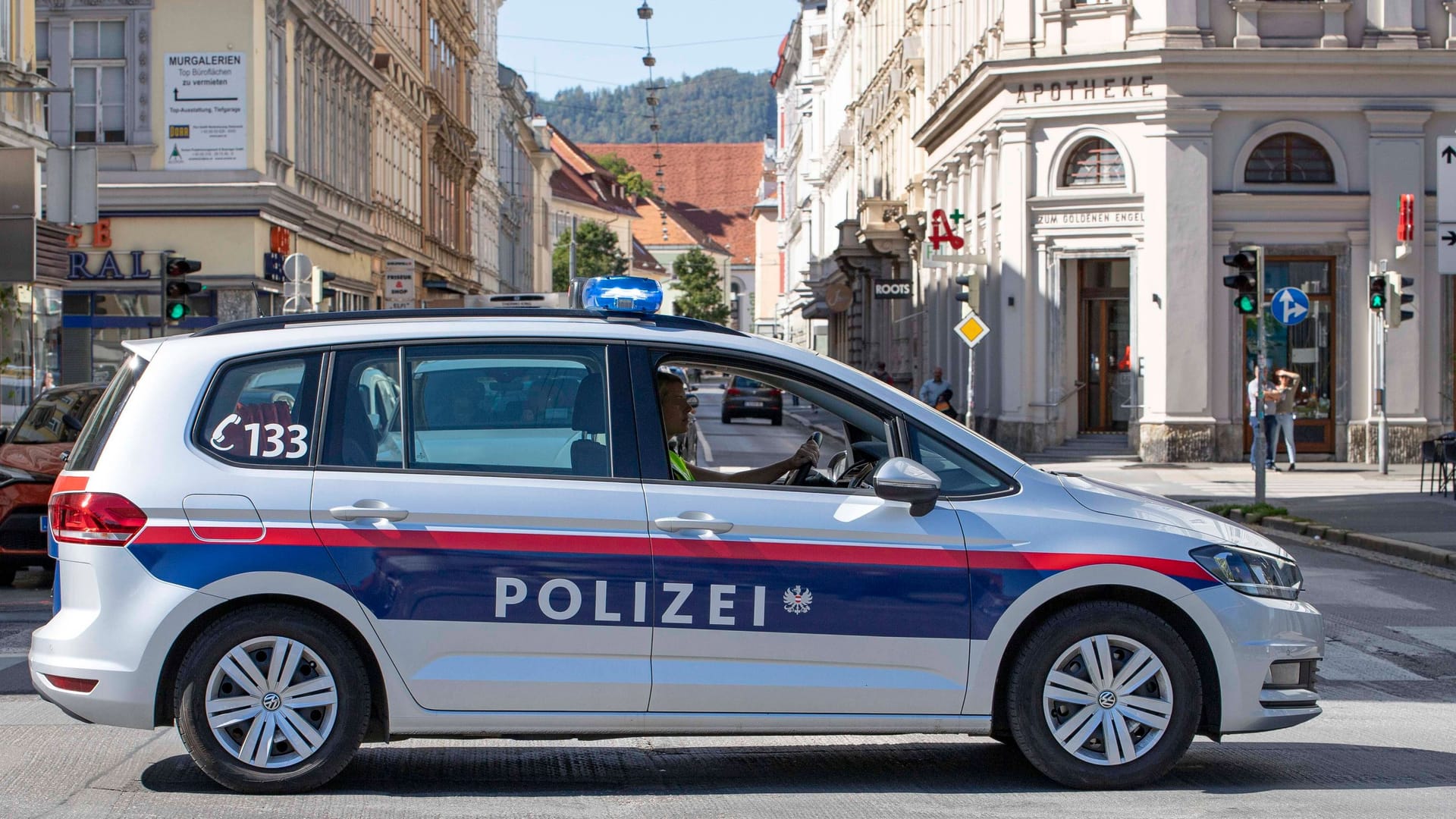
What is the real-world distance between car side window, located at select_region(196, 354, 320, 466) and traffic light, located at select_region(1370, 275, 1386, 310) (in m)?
24.4

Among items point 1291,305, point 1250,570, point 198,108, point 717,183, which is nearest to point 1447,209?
point 1291,305

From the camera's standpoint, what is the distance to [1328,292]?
30656 mm

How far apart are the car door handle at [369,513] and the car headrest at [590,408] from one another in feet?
2.27

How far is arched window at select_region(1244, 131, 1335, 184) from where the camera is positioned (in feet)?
99.9

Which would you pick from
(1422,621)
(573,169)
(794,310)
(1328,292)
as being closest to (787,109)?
(794,310)

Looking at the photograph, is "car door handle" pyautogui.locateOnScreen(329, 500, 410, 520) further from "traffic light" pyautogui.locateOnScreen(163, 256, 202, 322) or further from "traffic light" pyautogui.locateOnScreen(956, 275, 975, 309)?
"traffic light" pyautogui.locateOnScreen(956, 275, 975, 309)

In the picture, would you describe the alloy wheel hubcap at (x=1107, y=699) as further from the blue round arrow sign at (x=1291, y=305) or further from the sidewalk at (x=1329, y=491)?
the blue round arrow sign at (x=1291, y=305)

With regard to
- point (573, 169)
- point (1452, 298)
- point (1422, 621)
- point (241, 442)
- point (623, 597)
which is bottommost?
point (1422, 621)

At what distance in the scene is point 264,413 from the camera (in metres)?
6.09

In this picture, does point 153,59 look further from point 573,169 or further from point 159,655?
point 573,169

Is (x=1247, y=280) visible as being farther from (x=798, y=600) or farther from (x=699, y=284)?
(x=699, y=284)

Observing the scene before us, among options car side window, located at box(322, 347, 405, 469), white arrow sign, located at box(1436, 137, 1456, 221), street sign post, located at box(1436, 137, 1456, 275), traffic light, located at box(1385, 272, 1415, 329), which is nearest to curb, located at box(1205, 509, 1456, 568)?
street sign post, located at box(1436, 137, 1456, 275)

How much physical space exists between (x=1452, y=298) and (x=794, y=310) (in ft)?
228

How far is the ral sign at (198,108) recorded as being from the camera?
28672mm
